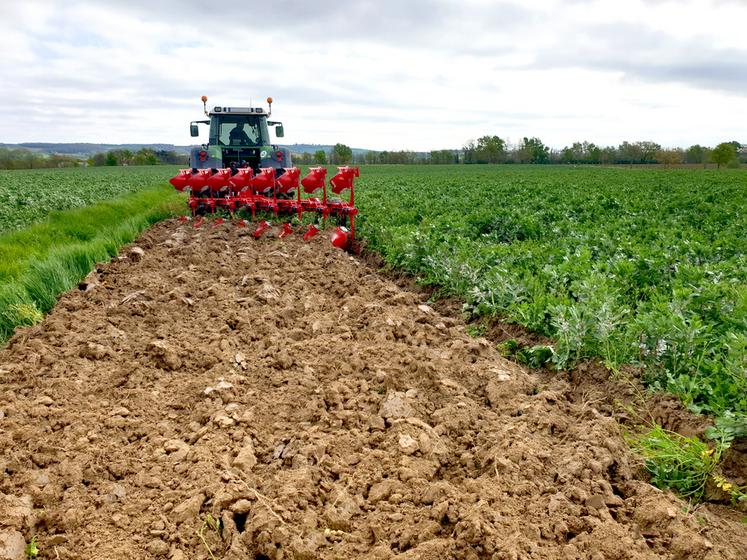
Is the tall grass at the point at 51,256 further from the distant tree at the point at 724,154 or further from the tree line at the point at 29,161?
the distant tree at the point at 724,154

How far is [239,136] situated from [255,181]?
3556 millimetres

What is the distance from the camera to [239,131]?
1472 centimetres

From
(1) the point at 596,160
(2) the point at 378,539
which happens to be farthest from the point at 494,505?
(1) the point at 596,160

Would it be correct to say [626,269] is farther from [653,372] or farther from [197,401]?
[197,401]

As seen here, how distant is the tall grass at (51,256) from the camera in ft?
18.6

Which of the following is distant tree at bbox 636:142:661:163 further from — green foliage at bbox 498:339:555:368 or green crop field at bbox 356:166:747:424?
green foliage at bbox 498:339:555:368

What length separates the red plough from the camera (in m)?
10.1

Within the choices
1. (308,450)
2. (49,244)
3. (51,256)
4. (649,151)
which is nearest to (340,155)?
(649,151)

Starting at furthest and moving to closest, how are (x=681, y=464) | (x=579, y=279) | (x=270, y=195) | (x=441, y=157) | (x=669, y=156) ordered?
1. (x=441, y=157)
2. (x=669, y=156)
3. (x=270, y=195)
4. (x=579, y=279)
5. (x=681, y=464)

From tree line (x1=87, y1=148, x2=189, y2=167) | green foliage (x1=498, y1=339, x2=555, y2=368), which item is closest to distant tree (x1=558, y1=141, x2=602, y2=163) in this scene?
tree line (x1=87, y1=148, x2=189, y2=167)

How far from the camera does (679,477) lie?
325 centimetres

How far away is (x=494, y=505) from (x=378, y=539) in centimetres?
62

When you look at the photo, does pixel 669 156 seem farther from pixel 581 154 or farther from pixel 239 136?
pixel 239 136

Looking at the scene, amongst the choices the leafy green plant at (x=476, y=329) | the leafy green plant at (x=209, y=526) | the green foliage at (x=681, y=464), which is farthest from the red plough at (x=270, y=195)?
the leafy green plant at (x=209, y=526)
